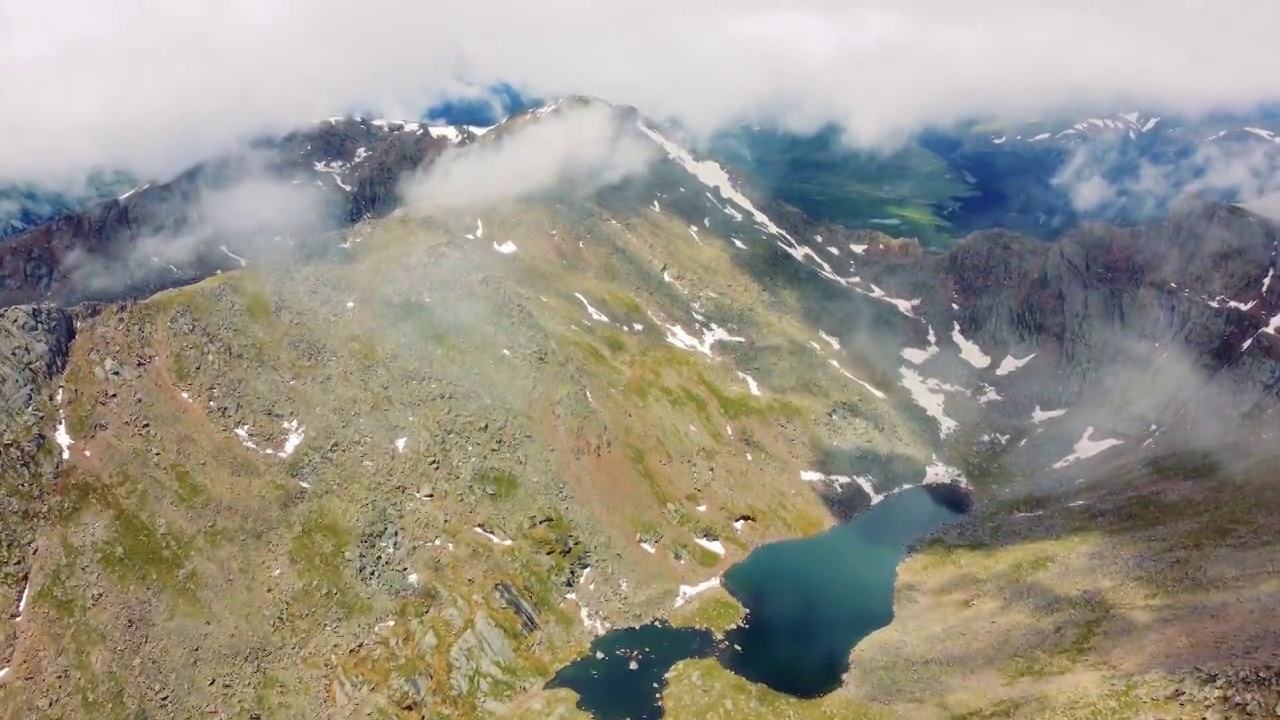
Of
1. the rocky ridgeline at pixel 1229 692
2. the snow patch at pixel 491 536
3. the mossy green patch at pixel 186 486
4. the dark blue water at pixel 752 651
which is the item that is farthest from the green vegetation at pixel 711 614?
the mossy green patch at pixel 186 486

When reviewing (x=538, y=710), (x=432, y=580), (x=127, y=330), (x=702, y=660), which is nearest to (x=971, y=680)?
(x=702, y=660)

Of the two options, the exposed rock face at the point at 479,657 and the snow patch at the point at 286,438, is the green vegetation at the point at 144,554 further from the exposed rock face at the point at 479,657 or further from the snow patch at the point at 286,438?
the exposed rock face at the point at 479,657

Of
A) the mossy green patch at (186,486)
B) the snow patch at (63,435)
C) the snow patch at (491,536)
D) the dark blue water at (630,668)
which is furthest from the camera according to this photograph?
the snow patch at (491,536)

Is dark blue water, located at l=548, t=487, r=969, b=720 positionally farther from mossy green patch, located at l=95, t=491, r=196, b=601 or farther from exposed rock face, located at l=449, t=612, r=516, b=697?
mossy green patch, located at l=95, t=491, r=196, b=601

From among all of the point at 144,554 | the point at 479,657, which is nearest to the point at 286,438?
the point at 144,554

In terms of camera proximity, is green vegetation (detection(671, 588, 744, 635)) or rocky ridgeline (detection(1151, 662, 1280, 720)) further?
green vegetation (detection(671, 588, 744, 635))

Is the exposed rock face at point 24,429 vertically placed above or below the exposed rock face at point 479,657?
above

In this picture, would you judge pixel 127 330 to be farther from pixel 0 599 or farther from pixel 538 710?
pixel 538 710

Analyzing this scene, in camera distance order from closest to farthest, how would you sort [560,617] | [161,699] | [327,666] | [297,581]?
1. [161,699]
2. [327,666]
3. [297,581]
4. [560,617]

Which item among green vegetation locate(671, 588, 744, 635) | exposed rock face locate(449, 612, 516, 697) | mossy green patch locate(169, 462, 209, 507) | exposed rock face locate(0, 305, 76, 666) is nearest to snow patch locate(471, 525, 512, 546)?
exposed rock face locate(449, 612, 516, 697)

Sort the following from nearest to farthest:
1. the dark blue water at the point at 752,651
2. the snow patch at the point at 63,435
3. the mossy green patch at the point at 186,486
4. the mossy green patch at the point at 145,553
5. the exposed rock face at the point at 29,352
A: the dark blue water at the point at 752,651 < the mossy green patch at the point at 145,553 < the mossy green patch at the point at 186,486 < the snow patch at the point at 63,435 < the exposed rock face at the point at 29,352

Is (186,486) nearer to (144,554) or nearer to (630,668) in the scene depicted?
(144,554)
